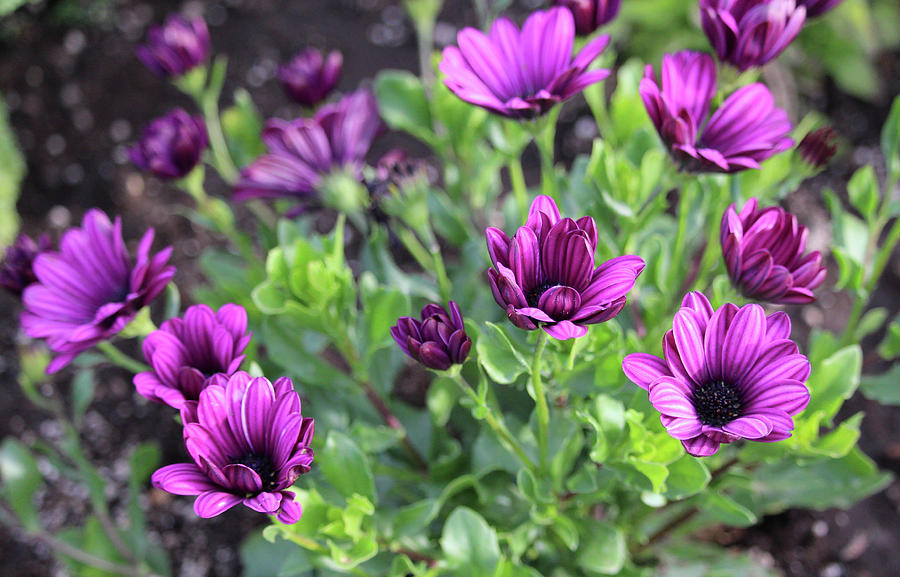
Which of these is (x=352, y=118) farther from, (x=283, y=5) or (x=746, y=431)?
(x=283, y=5)

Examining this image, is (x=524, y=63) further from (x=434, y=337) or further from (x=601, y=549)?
(x=601, y=549)

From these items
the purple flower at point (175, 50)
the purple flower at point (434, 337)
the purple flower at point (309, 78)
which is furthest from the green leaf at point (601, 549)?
the purple flower at point (175, 50)

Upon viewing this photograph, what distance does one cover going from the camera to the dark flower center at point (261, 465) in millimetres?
772

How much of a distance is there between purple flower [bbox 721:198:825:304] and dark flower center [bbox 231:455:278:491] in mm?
503

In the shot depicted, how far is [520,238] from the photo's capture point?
0.69m

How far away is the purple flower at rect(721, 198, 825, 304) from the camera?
2.59ft

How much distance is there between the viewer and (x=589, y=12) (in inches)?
39.3

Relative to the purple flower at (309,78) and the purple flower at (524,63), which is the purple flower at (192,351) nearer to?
the purple flower at (524,63)

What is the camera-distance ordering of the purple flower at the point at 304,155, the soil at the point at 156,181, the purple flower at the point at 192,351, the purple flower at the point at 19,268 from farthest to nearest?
the soil at the point at 156,181, the purple flower at the point at 304,155, the purple flower at the point at 19,268, the purple flower at the point at 192,351

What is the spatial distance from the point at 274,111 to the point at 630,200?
1468mm

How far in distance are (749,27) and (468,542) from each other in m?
0.67

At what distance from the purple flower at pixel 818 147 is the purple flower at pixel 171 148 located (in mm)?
833

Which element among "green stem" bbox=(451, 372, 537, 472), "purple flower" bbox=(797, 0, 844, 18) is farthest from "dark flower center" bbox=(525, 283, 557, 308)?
"purple flower" bbox=(797, 0, 844, 18)

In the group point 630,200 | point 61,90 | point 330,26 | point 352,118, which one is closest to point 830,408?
point 630,200
